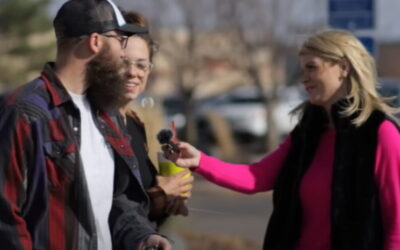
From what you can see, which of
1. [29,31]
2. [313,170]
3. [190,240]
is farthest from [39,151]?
Answer: [29,31]

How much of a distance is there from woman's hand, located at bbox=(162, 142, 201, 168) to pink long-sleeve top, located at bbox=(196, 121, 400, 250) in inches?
2.9

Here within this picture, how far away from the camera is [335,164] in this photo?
372cm

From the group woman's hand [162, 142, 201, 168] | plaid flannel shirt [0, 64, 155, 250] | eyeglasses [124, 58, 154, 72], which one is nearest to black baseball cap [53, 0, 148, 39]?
plaid flannel shirt [0, 64, 155, 250]

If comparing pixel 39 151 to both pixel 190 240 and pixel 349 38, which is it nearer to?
pixel 349 38

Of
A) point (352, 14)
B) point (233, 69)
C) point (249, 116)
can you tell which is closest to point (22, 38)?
point (249, 116)

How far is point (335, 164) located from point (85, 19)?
4.24 ft

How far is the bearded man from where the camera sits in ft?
9.32

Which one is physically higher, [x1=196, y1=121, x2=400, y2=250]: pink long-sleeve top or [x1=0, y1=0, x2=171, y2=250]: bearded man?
[x1=0, y1=0, x2=171, y2=250]: bearded man

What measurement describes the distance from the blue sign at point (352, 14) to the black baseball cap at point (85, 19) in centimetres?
474

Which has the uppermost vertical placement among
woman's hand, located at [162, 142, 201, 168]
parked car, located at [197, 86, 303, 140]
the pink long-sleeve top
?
woman's hand, located at [162, 142, 201, 168]

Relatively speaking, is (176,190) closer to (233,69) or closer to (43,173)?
(43,173)

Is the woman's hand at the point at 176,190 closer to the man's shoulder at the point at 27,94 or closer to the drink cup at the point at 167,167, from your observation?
the drink cup at the point at 167,167

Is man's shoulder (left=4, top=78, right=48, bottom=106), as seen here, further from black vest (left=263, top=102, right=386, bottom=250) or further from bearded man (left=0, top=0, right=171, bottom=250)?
black vest (left=263, top=102, right=386, bottom=250)

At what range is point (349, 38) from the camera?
3768 millimetres
